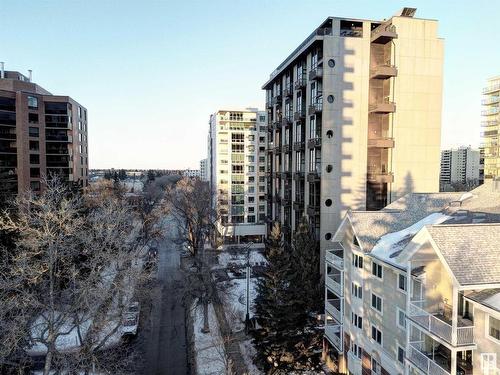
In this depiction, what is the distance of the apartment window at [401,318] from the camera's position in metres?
16.9

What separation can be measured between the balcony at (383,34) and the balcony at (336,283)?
1958 centimetres

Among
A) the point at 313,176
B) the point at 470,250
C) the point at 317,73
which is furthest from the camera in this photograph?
the point at 313,176

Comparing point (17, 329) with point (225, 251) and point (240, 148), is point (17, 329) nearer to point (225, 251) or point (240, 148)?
point (225, 251)

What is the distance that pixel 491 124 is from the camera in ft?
256

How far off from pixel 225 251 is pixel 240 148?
18547mm

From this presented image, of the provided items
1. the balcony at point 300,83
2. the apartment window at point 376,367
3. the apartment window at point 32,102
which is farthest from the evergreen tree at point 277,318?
the apartment window at point 32,102

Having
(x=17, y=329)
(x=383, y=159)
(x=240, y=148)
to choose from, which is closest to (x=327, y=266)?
(x=383, y=159)

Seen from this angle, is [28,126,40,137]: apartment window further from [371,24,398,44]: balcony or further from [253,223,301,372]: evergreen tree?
[371,24,398,44]: balcony

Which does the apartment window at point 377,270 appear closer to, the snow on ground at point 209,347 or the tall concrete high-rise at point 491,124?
the snow on ground at point 209,347

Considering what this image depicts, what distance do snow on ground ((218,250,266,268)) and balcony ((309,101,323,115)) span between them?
21.8 m

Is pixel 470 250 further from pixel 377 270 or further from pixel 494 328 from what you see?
pixel 377 270

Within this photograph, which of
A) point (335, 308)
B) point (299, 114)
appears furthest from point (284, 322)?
point (299, 114)

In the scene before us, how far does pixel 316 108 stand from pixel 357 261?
1550 centimetres

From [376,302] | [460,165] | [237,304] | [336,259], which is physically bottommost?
[237,304]
